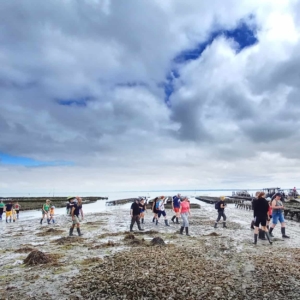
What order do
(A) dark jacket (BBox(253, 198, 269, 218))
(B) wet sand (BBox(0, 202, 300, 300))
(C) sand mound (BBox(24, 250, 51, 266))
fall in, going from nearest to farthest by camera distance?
(B) wet sand (BBox(0, 202, 300, 300)), (C) sand mound (BBox(24, 250, 51, 266)), (A) dark jacket (BBox(253, 198, 269, 218))

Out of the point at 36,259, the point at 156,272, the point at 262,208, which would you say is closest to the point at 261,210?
the point at 262,208

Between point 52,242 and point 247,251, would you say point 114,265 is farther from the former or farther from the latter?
point 52,242

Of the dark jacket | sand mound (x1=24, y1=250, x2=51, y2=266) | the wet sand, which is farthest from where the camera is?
the dark jacket

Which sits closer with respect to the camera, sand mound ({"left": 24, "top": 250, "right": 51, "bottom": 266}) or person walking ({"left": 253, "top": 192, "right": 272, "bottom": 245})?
sand mound ({"left": 24, "top": 250, "right": 51, "bottom": 266})

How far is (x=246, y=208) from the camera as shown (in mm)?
50688

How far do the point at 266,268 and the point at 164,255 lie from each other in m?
4.01

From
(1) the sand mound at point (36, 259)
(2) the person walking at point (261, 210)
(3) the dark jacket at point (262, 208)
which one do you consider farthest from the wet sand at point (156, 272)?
(3) the dark jacket at point (262, 208)

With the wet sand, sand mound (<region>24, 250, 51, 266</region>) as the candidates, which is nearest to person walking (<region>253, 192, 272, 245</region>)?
the wet sand

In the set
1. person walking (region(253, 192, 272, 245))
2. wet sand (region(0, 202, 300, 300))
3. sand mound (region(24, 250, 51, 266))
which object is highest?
person walking (region(253, 192, 272, 245))

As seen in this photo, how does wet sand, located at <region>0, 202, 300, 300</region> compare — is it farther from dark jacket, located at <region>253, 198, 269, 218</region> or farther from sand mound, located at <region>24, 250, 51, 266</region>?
dark jacket, located at <region>253, 198, 269, 218</region>

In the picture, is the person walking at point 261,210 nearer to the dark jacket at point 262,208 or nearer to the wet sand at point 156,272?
the dark jacket at point 262,208

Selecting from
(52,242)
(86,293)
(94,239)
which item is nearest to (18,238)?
(52,242)

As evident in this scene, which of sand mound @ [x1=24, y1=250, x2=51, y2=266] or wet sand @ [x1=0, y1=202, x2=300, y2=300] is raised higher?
sand mound @ [x1=24, y1=250, x2=51, y2=266]

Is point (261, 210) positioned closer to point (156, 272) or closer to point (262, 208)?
point (262, 208)
